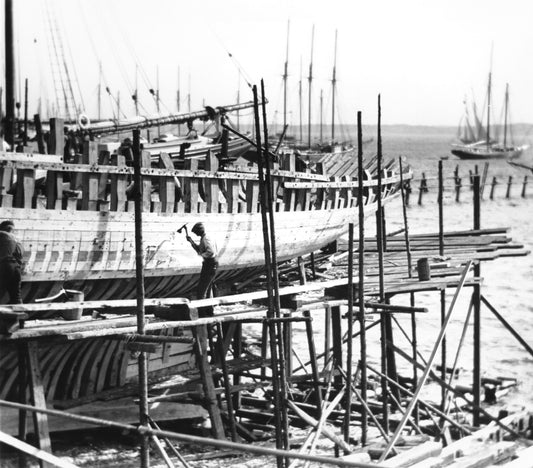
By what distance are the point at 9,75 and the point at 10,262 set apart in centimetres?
1276

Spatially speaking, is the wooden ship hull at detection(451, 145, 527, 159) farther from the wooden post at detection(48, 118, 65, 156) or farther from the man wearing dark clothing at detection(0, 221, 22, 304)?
the man wearing dark clothing at detection(0, 221, 22, 304)

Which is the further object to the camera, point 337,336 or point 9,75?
point 9,75

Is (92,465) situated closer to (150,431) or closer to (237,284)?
(237,284)

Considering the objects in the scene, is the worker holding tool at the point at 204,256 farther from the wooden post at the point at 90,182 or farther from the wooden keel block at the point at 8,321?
the wooden keel block at the point at 8,321

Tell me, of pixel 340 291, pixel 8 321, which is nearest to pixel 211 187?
pixel 340 291

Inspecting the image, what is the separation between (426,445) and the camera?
13008mm

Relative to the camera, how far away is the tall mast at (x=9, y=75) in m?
21.1

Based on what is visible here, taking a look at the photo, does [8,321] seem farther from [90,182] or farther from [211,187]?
[211,187]

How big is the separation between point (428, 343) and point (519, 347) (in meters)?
2.28

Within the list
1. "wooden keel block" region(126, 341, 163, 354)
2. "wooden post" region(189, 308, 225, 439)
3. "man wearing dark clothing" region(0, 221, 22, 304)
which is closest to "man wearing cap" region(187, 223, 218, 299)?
"wooden post" region(189, 308, 225, 439)

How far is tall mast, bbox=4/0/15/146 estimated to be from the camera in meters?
21.1

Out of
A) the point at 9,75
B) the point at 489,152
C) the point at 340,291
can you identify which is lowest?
the point at 489,152

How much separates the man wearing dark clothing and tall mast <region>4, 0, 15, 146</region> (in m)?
9.74

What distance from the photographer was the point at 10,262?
1091 cm
